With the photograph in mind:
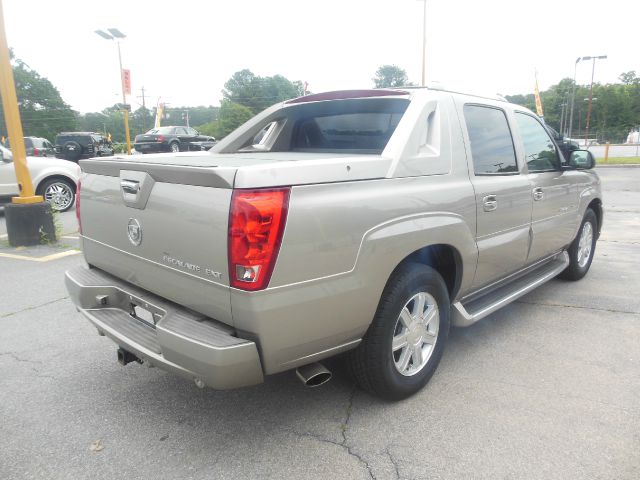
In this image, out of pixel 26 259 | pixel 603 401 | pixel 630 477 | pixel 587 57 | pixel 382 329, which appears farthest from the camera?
pixel 587 57

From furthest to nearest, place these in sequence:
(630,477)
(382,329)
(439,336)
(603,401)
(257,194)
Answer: (439,336) < (603,401) < (382,329) < (630,477) < (257,194)

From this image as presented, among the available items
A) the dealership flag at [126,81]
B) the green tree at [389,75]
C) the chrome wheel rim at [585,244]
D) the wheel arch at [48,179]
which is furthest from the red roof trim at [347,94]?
the green tree at [389,75]

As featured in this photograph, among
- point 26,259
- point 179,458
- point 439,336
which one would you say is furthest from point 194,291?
point 26,259

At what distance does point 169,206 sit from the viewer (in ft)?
7.41

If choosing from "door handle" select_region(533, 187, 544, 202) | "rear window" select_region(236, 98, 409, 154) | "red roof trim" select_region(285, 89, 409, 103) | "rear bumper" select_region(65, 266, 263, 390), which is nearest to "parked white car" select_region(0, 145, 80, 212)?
"rear window" select_region(236, 98, 409, 154)

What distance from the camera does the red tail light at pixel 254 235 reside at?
1.97m

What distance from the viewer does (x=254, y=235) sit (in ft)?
6.47

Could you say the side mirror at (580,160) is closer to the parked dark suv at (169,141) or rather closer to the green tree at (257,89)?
the parked dark suv at (169,141)

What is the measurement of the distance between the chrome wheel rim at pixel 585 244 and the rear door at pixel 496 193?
166 cm

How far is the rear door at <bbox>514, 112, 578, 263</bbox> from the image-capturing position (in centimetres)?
378

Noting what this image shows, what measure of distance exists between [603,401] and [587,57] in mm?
45832

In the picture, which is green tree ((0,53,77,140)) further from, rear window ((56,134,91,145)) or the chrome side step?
the chrome side step

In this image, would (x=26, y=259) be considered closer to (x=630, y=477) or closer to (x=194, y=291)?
(x=194, y=291)

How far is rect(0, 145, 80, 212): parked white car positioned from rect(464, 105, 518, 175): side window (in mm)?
8138
